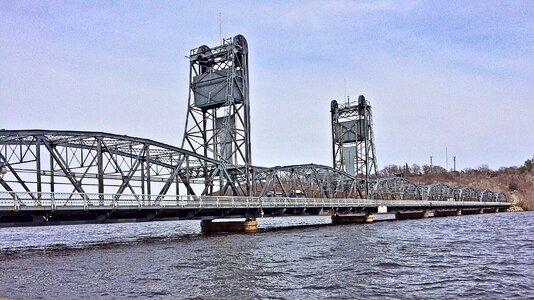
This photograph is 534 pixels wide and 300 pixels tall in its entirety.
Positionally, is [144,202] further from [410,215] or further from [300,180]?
[410,215]

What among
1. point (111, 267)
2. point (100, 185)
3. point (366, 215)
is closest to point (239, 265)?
point (111, 267)

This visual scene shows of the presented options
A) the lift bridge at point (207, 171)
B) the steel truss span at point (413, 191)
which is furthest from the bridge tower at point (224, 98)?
the steel truss span at point (413, 191)

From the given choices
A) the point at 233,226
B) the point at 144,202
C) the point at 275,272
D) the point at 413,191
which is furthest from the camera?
the point at 413,191

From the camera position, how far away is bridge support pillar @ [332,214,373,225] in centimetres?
8469

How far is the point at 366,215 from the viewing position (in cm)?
8831

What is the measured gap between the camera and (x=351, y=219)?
8688cm

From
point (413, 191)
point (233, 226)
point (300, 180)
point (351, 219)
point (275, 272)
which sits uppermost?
point (300, 180)

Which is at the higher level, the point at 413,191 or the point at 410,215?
the point at 413,191

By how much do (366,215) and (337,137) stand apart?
2066 cm

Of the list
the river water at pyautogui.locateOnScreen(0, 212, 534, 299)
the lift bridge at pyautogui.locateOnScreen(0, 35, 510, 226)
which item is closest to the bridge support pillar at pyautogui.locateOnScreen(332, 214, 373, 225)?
the lift bridge at pyautogui.locateOnScreen(0, 35, 510, 226)

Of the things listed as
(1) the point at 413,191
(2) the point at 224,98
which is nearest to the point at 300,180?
(2) the point at 224,98

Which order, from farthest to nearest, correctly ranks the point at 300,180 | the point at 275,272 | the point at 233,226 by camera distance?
1. the point at 300,180
2. the point at 233,226
3. the point at 275,272

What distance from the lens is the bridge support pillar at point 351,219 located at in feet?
278

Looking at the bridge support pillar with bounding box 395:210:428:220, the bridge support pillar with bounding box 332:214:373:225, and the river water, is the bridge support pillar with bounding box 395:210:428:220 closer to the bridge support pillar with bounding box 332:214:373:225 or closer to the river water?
the bridge support pillar with bounding box 332:214:373:225
